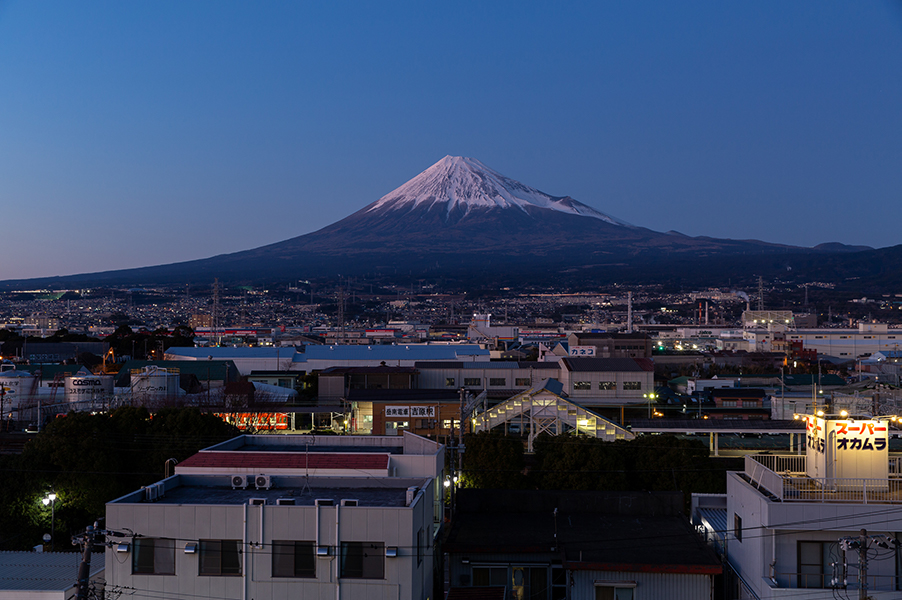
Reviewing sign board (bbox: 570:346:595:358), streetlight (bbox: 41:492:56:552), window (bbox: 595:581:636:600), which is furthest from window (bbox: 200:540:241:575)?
sign board (bbox: 570:346:595:358)

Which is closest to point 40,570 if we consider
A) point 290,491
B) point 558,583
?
point 290,491

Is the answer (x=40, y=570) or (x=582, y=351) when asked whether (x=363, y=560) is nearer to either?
(x=40, y=570)

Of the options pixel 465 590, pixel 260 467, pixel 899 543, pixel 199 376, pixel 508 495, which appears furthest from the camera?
pixel 199 376

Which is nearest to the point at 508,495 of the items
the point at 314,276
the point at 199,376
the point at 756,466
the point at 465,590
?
the point at 465,590

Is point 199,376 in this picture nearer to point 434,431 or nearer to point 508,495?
point 434,431

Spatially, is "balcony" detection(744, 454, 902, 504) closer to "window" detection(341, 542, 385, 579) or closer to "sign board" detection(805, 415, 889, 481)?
"sign board" detection(805, 415, 889, 481)

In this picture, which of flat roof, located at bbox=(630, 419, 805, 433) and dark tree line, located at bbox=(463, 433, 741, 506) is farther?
flat roof, located at bbox=(630, 419, 805, 433)
